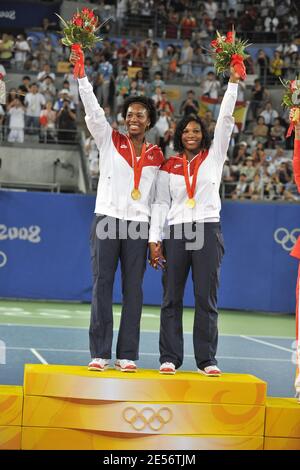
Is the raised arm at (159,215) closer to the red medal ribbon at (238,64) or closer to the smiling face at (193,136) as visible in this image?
the smiling face at (193,136)

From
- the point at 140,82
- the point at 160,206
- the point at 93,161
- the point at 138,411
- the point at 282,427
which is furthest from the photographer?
the point at 140,82

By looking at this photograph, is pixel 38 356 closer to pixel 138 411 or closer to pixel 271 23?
pixel 138 411

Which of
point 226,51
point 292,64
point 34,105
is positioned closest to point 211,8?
point 292,64

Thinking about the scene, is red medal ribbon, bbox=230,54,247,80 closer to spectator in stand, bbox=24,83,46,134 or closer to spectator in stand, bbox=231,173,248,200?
spectator in stand, bbox=231,173,248,200

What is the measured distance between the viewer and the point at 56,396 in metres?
6.27

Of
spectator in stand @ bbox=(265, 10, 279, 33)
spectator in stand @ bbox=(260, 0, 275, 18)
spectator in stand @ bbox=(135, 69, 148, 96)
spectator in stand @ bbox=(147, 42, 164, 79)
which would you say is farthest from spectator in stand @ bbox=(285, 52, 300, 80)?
spectator in stand @ bbox=(135, 69, 148, 96)

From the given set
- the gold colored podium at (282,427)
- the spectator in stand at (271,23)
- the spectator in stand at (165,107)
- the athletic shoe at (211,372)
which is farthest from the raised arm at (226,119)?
the spectator in stand at (271,23)

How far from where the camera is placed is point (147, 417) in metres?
6.35

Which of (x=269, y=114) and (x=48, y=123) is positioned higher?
(x=269, y=114)

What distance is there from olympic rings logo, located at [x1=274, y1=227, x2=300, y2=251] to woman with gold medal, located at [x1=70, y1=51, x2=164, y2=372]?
9909mm

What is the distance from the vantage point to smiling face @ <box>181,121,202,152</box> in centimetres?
690

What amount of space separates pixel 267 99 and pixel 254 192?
5.43 meters

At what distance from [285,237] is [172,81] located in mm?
8521
